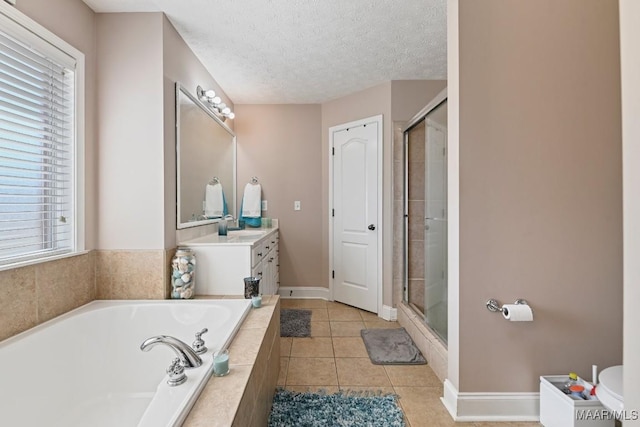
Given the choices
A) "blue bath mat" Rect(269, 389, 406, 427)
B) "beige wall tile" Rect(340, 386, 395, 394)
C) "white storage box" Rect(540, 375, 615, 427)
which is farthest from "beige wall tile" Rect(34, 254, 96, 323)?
"white storage box" Rect(540, 375, 615, 427)

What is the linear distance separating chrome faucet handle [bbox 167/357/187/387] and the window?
101 centimetres

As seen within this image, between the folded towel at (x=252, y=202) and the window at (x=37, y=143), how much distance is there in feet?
6.24

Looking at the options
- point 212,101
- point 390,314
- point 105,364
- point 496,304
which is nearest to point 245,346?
point 105,364

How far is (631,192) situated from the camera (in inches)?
31.4

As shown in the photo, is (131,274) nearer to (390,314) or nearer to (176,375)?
(176,375)

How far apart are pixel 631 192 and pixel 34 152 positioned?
2.39 meters

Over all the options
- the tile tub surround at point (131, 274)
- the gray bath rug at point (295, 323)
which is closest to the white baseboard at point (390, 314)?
the gray bath rug at point (295, 323)

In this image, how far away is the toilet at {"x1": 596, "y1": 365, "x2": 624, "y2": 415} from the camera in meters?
1.18

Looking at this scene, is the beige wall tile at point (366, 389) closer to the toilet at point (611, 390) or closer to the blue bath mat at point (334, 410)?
the blue bath mat at point (334, 410)

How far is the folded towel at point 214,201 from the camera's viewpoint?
9.19 ft

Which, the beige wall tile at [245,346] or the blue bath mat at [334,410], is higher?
the beige wall tile at [245,346]

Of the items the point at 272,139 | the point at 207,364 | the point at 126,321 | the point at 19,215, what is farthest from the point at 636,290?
the point at 272,139

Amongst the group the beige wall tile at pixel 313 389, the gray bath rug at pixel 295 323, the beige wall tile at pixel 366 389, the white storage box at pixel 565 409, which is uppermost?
the white storage box at pixel 565 409

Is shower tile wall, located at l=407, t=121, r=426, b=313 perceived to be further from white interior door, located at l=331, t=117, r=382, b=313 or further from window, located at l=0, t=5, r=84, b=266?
window, located at l=0, t=5, r=84, b=266
